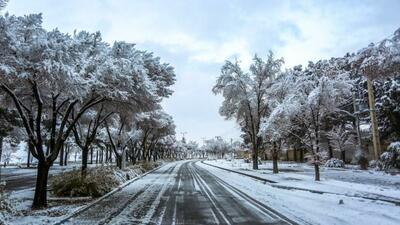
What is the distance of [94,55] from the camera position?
612 inches

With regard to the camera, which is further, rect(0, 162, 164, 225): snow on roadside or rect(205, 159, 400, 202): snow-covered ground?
rect(205, 159, 400, 202): snow-covered ground

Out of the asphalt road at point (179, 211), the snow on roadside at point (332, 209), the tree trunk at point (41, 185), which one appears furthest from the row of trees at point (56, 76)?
the snow on roadside at point (332, 209)

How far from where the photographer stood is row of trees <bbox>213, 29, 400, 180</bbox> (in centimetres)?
1341

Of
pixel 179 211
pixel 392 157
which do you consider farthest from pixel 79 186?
pixel 392 157

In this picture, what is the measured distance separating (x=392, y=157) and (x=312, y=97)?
31.8 feet

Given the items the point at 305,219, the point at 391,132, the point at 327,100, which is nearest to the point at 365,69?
the point at 305,219

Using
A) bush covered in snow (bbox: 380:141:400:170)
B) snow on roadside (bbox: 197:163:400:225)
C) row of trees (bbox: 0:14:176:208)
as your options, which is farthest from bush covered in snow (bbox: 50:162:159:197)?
bush covered in snow (bbox: 380:141:400:170)

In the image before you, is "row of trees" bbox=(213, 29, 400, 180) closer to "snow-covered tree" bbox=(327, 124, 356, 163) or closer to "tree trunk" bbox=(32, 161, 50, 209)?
"snow-covered tree" bbox=(327, 124, 356, 163)

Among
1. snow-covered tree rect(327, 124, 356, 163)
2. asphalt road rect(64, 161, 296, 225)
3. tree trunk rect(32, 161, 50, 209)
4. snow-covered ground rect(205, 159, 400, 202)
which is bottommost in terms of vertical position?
asphalt road rect(64, 161, 296, 225)

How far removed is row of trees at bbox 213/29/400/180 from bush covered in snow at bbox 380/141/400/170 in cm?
464

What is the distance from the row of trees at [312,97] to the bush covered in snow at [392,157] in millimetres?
4640

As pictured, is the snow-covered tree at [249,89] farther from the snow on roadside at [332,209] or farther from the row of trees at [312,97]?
the snow on roadside at [332,209]

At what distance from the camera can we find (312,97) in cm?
2383

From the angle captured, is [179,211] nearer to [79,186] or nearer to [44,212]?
[44,212]
